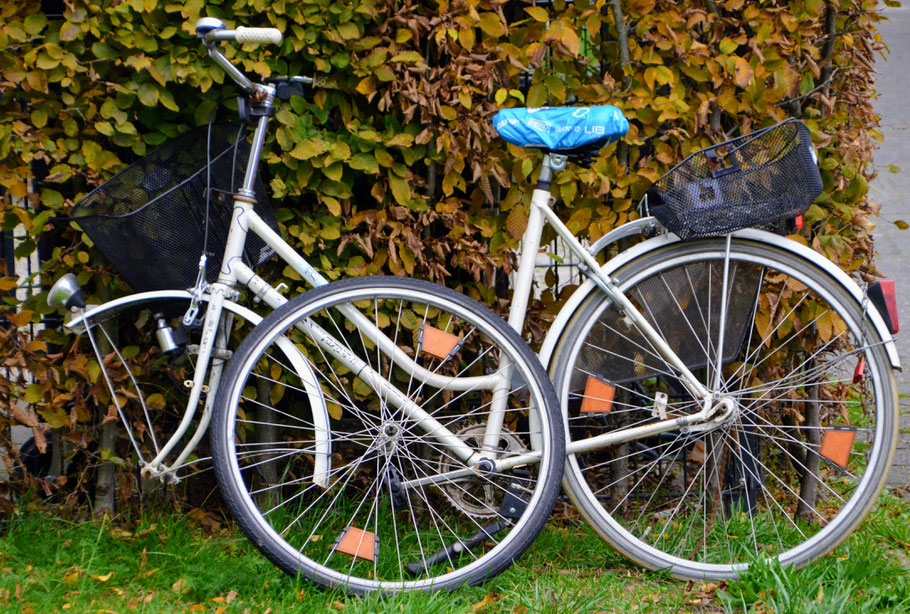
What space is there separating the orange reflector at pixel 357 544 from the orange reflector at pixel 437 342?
0.60 meters

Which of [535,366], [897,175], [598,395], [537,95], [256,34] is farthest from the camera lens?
[897,175]

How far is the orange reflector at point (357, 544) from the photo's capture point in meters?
2.50

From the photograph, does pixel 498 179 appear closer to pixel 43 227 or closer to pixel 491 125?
pixel 491 125

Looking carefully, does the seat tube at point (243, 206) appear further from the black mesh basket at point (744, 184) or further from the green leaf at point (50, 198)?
the black mesh basket at point (744, 184)

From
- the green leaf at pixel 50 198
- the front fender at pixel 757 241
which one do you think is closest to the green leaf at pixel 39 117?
the green leaf at pixel 50 198

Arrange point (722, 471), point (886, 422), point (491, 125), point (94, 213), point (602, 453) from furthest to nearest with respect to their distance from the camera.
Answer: point (602, 453)
point (722, 471)
point (491, 125)
point (886, 422)
point (94, 213)

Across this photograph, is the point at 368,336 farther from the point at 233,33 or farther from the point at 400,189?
the point at 233,33

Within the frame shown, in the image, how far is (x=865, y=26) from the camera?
283cm

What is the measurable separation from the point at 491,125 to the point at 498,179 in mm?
185

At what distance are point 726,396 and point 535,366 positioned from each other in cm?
65

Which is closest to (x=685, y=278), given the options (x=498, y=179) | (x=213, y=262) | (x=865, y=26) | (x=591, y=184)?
(x=591, y=184)

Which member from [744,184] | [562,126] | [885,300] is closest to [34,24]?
[562,126]

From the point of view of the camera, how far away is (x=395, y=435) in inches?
99.3

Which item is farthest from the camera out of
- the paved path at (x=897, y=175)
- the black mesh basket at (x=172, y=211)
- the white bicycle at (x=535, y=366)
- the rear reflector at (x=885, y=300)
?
the paved path at (x=897, y=175)
